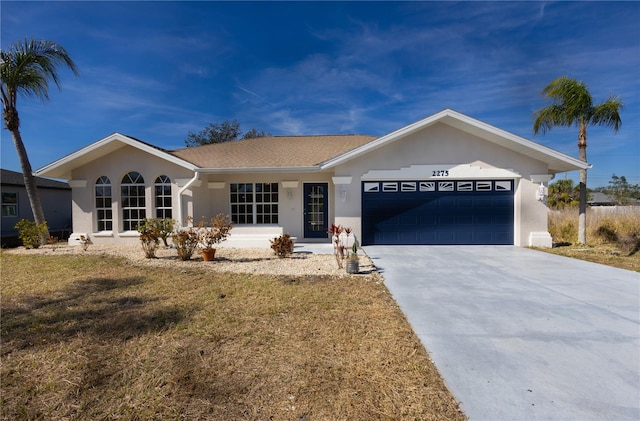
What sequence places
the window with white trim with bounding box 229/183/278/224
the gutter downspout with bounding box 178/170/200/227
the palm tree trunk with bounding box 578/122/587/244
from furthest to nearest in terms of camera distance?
the window with white trim with bounding box 229/183/278/224
the palm tree trunk with bounding box 578/122/587/244
the gutter downspout with bounding box 178/170/200/227

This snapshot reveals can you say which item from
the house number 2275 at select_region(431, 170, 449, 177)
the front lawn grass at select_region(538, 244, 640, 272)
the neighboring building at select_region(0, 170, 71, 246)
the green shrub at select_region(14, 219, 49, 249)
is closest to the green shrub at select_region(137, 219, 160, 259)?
the green shrub at select_region(14, 219, 49, 249)

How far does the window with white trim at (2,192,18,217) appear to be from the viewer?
17.6 metres

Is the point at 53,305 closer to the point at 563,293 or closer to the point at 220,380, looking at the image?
the point at 220,380

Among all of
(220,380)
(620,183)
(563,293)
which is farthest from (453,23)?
(620,183)

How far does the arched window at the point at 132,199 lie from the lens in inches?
474

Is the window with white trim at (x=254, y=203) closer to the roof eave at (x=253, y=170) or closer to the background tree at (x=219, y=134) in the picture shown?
the roof eave at (x=253, y=170)

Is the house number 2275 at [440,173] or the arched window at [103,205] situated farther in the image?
the arched window at [103,205]

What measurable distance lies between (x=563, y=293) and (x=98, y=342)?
25.0 feet

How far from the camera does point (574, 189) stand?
29.9m

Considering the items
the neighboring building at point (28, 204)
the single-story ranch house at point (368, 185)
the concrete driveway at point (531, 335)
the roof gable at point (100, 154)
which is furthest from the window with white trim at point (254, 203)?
the neighboring building at point (28, 204)

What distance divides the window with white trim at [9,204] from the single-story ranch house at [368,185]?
9.71m

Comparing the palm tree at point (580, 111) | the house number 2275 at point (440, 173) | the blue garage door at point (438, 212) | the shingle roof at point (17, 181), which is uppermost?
the palm tree at point (580, 111)

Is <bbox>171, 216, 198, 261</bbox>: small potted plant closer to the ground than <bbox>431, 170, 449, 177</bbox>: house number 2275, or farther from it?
closer to the ground

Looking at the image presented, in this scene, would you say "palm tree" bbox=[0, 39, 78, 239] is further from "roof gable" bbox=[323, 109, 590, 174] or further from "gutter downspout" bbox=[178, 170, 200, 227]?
"roof gable" bbox=[323, 109, 590, 174]
